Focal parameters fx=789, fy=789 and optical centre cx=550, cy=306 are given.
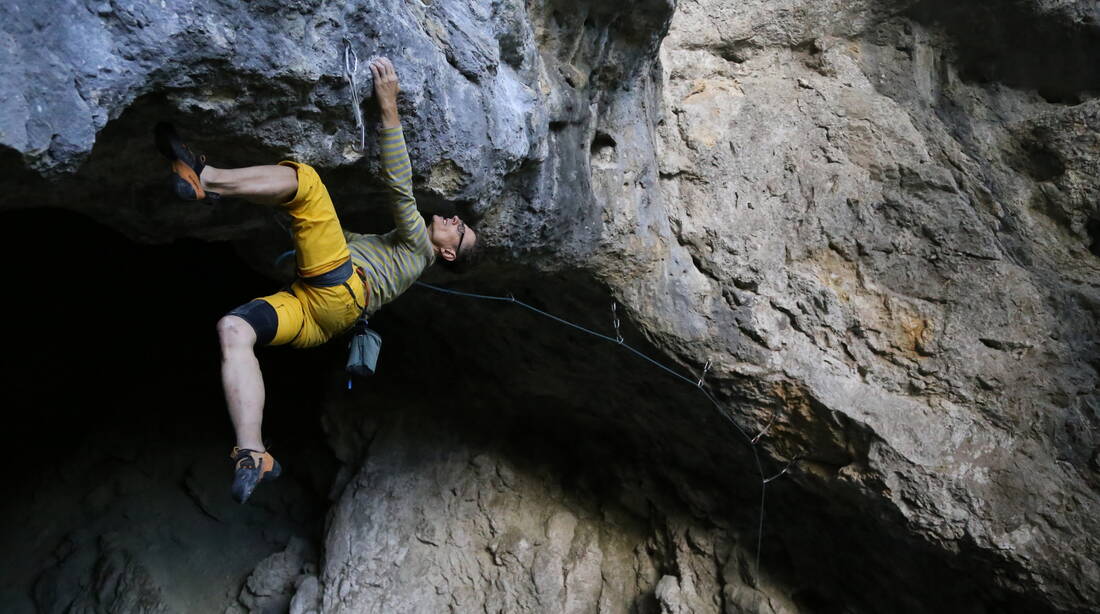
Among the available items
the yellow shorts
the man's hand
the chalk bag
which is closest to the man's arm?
the man's hand

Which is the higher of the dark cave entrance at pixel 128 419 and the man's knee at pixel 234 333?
the man's knee at pixel 234 333

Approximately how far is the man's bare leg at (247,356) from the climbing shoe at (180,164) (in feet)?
0.39

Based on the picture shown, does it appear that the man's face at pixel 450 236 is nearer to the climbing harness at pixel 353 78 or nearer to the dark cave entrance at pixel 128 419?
the climbing harness at pixel 353 78

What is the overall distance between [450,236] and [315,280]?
20.3 inches

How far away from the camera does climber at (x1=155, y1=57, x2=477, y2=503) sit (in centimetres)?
203

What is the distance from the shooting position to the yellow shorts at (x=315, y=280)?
2201 millimetres

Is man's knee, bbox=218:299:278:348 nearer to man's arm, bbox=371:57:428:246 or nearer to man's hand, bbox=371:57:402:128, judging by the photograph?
man's arm, bbox=371:57:428:246

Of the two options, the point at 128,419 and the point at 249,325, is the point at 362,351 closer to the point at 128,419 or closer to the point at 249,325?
the point at 249,325

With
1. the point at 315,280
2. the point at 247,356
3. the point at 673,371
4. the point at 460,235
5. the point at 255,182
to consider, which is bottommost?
the point at 673,371

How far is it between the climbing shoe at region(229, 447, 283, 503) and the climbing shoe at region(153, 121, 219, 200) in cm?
67

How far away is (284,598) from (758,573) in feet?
8.87

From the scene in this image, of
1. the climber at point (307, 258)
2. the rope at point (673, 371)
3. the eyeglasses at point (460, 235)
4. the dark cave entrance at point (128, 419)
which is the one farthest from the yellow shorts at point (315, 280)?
the dark cave entrance at point (128, 419)

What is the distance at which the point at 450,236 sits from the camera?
268 cm

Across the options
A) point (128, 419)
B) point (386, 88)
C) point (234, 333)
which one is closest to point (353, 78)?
point (386, 88)
